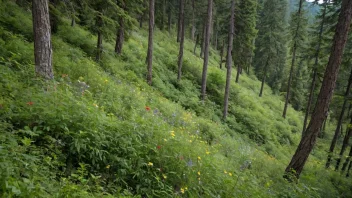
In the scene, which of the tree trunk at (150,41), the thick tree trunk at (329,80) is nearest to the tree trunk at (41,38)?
the thick tree trunk at (329,80)

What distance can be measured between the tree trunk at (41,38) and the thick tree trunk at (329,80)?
7.80 meters

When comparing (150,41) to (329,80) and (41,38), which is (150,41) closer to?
(41,38)

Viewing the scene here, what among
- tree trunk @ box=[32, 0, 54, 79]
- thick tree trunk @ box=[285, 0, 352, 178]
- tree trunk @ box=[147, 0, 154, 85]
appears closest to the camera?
tree trunk @ box=[32, 0, 54, 79]

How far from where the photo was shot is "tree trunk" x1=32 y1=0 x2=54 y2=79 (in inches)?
246

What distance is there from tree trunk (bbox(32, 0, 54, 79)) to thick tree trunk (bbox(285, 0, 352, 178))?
7.80m

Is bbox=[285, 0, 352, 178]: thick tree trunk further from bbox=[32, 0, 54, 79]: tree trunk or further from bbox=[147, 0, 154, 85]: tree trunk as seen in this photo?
bbox=[147, 0, 154, 85]: tree trunk

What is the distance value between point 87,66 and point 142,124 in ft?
19.2

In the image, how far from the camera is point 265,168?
9875 millimetres

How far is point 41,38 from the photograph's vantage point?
251 inches

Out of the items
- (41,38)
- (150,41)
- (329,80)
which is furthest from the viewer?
(150,41)

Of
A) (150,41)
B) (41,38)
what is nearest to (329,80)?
(41,38)

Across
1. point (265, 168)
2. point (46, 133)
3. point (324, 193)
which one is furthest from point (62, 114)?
point (324, 193)

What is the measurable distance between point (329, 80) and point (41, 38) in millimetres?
8726

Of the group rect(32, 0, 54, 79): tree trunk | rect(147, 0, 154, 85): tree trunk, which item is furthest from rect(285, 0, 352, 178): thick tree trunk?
rect(147, 0, 154, 85): tree trunk
